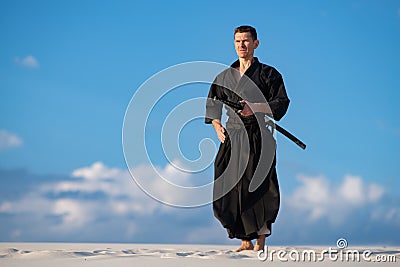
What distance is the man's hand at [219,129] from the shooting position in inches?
279

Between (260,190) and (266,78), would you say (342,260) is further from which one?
(266,78)

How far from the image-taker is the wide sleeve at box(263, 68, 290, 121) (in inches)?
273

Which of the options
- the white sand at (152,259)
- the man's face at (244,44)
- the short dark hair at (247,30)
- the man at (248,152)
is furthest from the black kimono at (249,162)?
the white sand at (152,259)

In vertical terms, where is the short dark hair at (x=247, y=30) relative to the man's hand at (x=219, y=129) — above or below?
above

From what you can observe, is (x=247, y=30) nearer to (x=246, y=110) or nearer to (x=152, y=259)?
(x=246, y=110)

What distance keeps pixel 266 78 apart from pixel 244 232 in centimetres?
180

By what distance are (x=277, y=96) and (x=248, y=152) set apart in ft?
2.43

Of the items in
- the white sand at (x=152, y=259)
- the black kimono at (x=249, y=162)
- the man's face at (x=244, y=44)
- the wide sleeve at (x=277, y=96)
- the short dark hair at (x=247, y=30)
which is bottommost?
the white sand at (x=152, y=259)

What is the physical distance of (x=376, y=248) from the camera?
27.2 ft

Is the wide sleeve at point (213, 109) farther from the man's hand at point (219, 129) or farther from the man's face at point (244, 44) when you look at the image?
the man's face at point (244, 44)

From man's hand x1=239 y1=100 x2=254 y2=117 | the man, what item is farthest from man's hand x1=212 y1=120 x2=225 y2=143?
man's hand x1=239 y1=100 x2=254 y2=117

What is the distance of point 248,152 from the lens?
696cm

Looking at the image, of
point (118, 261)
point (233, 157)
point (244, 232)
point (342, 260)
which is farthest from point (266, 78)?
point (118, 261)

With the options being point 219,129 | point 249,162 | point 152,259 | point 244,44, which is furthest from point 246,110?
point 152,259
